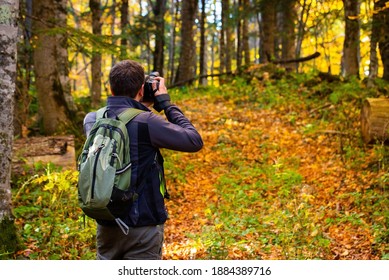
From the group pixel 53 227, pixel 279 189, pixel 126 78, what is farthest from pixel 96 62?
pixel 126 78

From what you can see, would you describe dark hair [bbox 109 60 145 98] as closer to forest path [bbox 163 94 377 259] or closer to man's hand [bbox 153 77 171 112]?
man's hand [bbox 153 77 171 112]

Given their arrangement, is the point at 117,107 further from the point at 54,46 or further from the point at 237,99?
the point at 237,99

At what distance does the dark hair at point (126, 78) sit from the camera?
137 inches

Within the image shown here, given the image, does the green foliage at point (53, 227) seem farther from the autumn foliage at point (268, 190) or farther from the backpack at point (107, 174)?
the backpack at point (107, 174)

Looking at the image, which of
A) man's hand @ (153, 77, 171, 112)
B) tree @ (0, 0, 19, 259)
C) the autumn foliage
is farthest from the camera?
the autumn foliage

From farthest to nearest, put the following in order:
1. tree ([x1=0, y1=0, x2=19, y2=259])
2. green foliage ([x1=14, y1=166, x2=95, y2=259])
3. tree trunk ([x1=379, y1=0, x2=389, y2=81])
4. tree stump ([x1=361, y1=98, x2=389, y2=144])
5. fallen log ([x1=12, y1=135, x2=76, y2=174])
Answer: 1. tree trunk ([x1=379, y1=0, x2=389, y2=81])
2. tree stump ([x1=361, y1=98, x2=389, y2=144])
3. fallen log ([x1=12, y1=135, x2=76, y2=174])
4. green foliage ([x1=14, y1=166, x2=95, y2=259])
5. tree ([x1=0, y1=0, x2=19, y2=259])

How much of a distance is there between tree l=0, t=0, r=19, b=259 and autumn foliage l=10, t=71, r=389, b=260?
1.55 ft

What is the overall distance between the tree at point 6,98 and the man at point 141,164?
198 cm

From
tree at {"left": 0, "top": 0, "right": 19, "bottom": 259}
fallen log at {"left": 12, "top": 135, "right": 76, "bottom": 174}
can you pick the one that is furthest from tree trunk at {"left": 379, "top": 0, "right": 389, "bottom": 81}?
tree at {"left": 0, "top": 0, "right": 19, "bottom": 259}

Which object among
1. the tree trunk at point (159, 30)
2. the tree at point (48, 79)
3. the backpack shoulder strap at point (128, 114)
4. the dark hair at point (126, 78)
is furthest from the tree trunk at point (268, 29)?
the backpack shoulder strap at point (128, 114)

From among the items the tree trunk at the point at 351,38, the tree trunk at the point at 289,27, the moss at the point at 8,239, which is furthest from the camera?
the tree trunk at the point at 289,27

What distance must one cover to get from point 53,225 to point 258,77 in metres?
12.2

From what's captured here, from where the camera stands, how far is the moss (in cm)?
520
